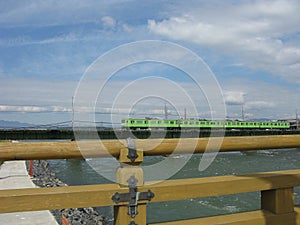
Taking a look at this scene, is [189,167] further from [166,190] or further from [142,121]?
[166,190]

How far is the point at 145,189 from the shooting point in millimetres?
2039

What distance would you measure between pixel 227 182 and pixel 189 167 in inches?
747

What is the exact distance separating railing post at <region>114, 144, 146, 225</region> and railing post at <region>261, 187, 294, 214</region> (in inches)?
41.3

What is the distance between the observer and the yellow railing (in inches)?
73.4

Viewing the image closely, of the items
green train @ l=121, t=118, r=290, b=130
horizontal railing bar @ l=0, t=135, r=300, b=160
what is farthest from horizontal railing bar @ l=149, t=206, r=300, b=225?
green train @ l=121, t=118, r=290, b=130

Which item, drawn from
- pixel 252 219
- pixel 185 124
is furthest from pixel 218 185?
pixel 185 124

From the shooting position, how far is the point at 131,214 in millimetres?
2010

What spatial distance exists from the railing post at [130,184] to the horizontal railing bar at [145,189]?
4 cm

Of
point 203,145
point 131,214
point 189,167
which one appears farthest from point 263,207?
point 189,167

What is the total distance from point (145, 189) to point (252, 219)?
0.89m

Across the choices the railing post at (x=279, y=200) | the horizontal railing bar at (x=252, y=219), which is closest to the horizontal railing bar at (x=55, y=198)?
the horizontal railing bar at (x=252, y=219)

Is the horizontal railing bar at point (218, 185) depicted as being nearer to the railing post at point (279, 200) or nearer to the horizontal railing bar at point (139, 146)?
the railing post at point (279, 200)

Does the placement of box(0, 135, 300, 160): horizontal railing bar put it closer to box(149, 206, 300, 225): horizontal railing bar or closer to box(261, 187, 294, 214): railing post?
box(261, 187, 294, 214): railing post

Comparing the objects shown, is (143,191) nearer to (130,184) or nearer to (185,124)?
(130,184)
